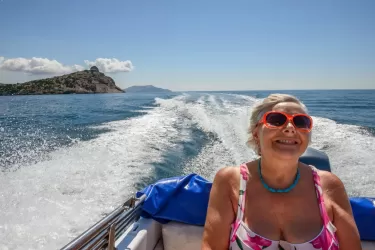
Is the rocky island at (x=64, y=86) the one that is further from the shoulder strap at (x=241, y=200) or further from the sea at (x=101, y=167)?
the shoulder strap at (x=241, y=200)

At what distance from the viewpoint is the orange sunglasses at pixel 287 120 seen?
1321 millimetres

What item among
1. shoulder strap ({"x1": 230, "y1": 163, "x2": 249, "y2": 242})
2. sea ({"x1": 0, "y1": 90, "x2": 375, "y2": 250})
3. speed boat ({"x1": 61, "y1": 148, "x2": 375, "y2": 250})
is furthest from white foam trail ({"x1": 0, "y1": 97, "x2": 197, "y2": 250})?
shoulder strap ({"x1": 230, "y1": 163, "x2": 249, "y2": 242})

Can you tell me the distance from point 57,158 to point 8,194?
6.64ft

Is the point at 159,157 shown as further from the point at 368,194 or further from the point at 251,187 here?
the point at 251,187

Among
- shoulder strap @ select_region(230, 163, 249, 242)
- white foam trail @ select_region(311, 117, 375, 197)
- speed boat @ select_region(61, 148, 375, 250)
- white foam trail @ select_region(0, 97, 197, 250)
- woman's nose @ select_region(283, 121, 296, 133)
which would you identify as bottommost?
white foam trail @ select_region(311, 117, 375, 197)

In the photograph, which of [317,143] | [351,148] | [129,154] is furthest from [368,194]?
[129,154]

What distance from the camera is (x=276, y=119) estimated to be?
1337 millimetres

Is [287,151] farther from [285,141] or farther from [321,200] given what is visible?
[321,200]

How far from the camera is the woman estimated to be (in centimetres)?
124

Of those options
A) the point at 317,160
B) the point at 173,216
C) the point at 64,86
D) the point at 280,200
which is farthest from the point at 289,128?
→ the point at 64,86

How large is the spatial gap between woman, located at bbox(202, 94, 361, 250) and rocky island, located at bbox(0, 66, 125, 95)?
8282 cm

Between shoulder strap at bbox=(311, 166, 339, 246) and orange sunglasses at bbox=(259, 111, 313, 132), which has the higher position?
orange sunglasses at bbox=(259, 111, 313, 132)

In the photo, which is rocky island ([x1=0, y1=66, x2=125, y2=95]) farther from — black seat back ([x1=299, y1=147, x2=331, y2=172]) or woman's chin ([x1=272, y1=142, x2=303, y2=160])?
woman's chin ([x1=272, y1=142, x2=303, y2=160])

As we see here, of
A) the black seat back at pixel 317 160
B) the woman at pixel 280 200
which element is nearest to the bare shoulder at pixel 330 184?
the woman at pixel 280 200
